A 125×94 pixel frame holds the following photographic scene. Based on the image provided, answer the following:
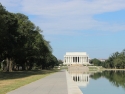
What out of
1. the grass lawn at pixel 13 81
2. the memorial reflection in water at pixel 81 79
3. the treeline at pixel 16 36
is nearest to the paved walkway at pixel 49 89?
the grass lawn at pixel 13 81

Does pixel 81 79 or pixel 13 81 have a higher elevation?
pixel 13 81

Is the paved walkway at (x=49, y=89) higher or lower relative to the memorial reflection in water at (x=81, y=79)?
higher

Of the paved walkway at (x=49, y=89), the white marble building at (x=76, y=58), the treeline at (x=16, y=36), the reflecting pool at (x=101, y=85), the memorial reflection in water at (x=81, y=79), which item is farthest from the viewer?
the white marble building at (x=76, y=58)

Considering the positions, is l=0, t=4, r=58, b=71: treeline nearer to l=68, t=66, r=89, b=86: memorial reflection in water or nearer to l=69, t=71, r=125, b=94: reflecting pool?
l=68, t=66, r=89, b=86: memorial reflection in water

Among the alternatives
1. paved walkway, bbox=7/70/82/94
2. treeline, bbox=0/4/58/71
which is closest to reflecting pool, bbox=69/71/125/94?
paved walkway, bbox=7/70/82/94

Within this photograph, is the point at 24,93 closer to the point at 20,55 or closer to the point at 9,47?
the point at 9,47

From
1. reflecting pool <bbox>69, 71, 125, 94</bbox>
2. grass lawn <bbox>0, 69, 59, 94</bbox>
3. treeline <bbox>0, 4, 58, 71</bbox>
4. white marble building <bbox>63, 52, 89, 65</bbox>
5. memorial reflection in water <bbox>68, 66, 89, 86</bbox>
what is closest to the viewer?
grass lawn <bbox>0, 69, 59, 94</bbox>

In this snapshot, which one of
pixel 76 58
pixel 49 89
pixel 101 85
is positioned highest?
pixel 76 58

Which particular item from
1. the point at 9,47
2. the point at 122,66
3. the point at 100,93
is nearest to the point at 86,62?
the point at 122,66

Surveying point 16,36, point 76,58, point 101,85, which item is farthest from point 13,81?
point 76,58

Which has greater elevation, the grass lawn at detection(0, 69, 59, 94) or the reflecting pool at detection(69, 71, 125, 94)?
the grass lawn at detection(0, 69, 59, 94)

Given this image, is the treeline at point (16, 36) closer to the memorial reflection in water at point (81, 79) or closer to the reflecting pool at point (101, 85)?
the memorial reflection in water at point (81, 79)

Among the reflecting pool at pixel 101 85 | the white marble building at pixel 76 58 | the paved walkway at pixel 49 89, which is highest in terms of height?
the white marble building at pixel 76 58

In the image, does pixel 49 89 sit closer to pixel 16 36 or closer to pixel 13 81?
pixel 13 81
